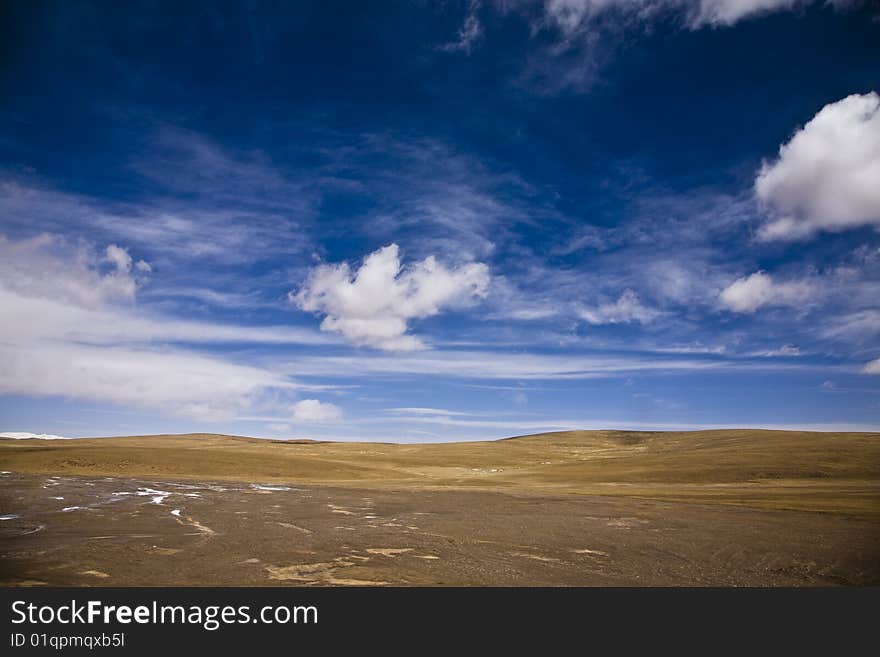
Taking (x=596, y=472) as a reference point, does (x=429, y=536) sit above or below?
above

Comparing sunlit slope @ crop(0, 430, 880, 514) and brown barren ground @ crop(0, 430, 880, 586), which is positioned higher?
brown barren ground @ crop(0, 430, 880, 586)

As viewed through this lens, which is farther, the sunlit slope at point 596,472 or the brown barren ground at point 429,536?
the sunlit slope at point 596,472

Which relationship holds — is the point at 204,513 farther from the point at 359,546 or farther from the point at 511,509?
the point at 511,509

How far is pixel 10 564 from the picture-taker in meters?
13.4

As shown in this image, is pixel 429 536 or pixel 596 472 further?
pixel 596 472

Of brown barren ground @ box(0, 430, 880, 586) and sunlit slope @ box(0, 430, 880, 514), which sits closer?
brown barren ground @ box(0, 430, 880, 586)

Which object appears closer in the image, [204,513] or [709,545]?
[709,545]

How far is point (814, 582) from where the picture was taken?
13.8 m
